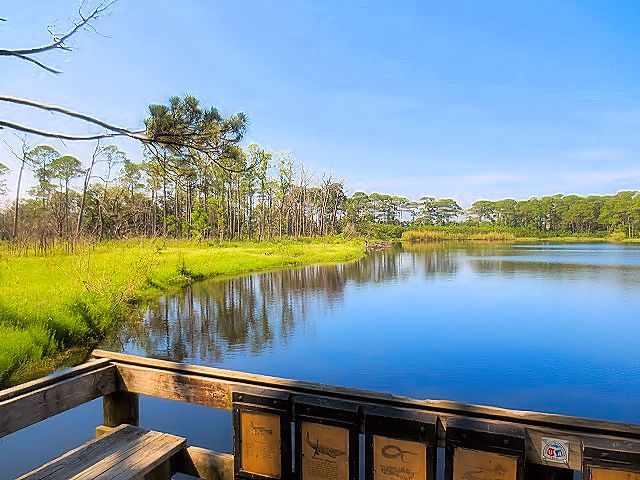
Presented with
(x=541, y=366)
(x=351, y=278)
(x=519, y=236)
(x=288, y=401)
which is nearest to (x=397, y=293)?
(x=351, y=278)

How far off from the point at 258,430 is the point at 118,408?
2.84 feet

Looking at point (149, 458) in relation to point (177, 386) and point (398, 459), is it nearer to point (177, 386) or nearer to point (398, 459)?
point (177, 386)

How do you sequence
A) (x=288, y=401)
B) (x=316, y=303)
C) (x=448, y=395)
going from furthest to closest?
(x=316, y=303), (x=448, y=395), (x=288, y=401)

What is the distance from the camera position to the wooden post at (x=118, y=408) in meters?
1.96

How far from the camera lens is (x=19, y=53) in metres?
4.21

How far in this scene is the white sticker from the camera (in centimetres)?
118

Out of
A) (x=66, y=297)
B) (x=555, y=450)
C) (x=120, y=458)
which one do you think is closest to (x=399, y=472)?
(x=555, y=450)

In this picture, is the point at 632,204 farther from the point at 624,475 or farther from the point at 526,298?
the point at 624,475

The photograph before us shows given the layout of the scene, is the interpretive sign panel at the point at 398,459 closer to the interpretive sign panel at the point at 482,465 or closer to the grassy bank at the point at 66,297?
the interpretive sign panel at the point at 482,465

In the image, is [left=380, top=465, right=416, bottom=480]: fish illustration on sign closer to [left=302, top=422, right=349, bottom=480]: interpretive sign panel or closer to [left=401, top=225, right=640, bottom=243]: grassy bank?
[left=302, top=422, right=349, bottom=480]: interpretive sign panel

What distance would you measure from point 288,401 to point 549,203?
240ft

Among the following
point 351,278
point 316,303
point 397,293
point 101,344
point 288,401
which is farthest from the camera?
point 351,278

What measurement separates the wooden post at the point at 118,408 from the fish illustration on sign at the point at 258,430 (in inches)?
31.8

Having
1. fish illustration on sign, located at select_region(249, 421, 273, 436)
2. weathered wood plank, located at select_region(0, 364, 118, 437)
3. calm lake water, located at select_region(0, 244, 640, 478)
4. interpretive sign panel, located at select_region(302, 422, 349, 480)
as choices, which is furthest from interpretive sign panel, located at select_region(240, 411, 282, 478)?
calm lake water, located at select_region(0, 244, 640, 478)
